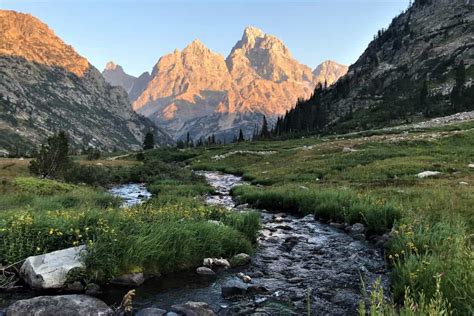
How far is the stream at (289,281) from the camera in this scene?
8555mm

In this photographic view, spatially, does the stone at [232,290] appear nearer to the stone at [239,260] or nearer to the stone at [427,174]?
the stone at [239,260]

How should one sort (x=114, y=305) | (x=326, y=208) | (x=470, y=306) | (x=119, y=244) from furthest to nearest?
(x=326, y=208), (x=119, y=244), (x=114, y=305), (x=470, y=306)

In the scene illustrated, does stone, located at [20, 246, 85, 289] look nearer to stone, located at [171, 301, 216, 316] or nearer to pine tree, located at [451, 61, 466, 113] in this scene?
stone, located at [171, 301, 216, 316]

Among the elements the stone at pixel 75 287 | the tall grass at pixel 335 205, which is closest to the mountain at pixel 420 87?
the tall grass at pixel 335 205

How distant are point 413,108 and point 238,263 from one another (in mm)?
124484

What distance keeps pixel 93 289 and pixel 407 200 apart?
1289cm

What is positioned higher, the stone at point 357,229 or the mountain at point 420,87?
the mountain at point 420,87

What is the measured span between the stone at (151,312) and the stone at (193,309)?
26 cm

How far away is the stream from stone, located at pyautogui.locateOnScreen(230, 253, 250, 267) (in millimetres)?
222

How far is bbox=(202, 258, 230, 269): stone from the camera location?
37.7 feet

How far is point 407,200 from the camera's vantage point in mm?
16234

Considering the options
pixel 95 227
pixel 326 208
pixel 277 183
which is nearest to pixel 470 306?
pixel 95 227

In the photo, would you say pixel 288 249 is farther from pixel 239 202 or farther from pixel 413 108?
pixel 413 108

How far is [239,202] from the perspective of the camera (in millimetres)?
23656
